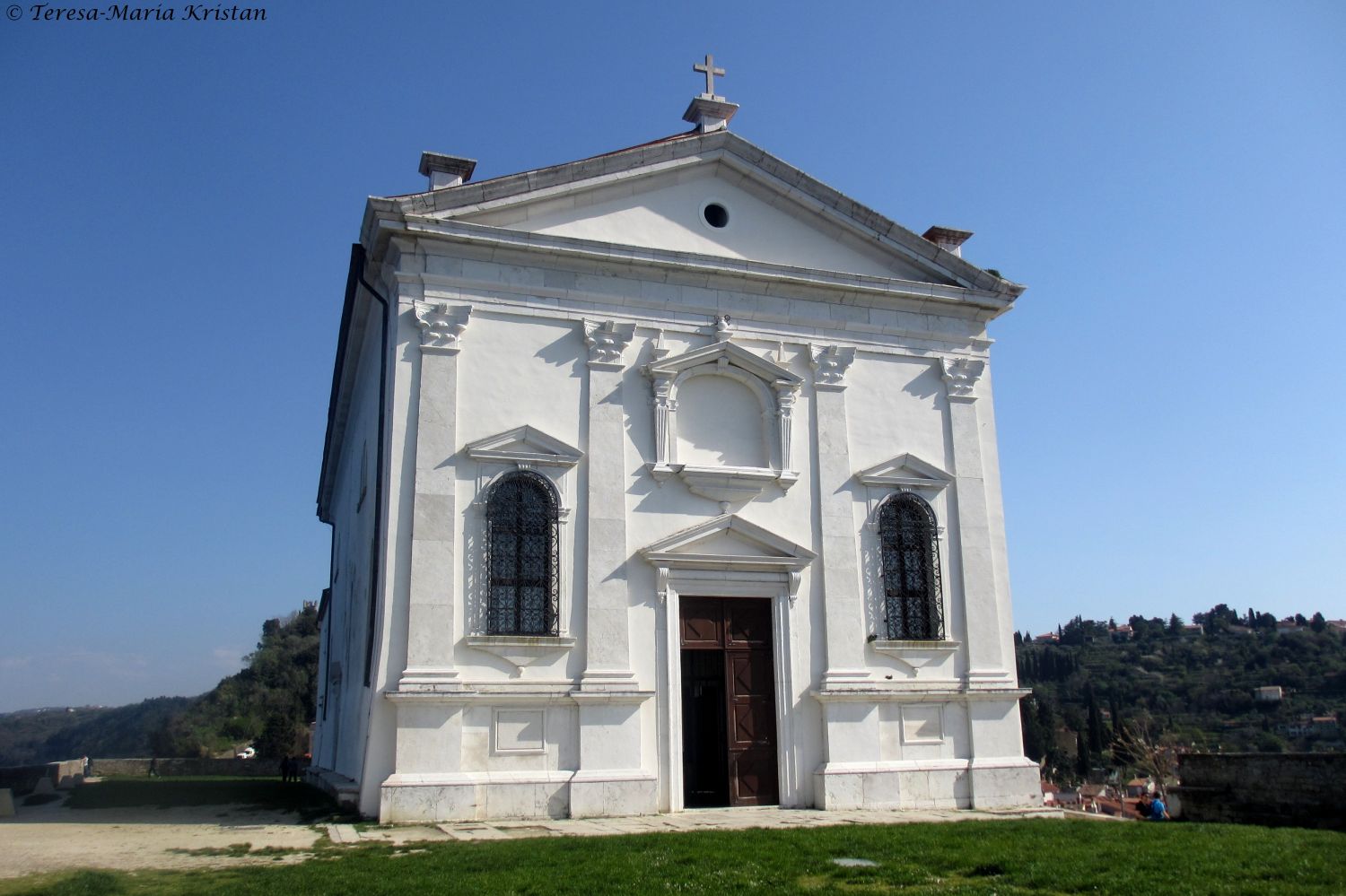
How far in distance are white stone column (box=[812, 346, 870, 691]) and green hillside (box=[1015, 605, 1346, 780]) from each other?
1389 inches

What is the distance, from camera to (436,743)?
14.2 meters

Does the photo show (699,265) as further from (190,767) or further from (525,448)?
(190,767)

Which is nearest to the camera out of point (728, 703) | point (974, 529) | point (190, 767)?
point (728, 703)

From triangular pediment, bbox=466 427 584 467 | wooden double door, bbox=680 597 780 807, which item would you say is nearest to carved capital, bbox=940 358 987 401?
wooden double door, bbox=680 597 780 807

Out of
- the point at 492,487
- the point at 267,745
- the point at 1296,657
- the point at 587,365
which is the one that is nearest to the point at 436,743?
the point at 492,487

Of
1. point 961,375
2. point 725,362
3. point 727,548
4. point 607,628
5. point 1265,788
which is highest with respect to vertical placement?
point 961,375

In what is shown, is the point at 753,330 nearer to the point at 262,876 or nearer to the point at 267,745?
the point at 262,876

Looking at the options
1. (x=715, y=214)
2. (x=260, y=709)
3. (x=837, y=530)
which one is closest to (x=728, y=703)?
(x=837, y=530)

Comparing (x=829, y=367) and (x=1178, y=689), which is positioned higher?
(x=829, y=367)

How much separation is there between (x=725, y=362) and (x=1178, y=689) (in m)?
85.8

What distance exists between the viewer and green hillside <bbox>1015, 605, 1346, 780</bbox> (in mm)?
67562

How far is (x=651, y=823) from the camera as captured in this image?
Answer: 44.9 feet

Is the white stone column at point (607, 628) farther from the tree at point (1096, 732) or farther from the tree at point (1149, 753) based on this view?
the tree at point (1096, 732)

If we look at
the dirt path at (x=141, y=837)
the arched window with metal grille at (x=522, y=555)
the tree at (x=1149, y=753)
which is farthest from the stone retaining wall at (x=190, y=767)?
the tree at (x=1149, y=753)
